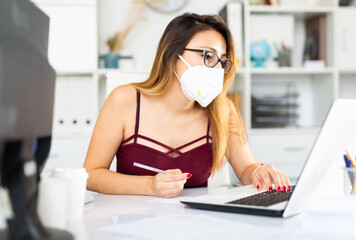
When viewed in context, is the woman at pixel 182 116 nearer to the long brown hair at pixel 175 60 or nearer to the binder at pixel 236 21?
the long brown hair at pixel 175 60

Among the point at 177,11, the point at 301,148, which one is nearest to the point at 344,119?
the point at 301,148

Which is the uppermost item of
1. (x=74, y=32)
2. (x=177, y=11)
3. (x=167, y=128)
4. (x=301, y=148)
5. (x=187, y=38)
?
(x=177, y=11)

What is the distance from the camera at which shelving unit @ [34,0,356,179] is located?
2.72 meters

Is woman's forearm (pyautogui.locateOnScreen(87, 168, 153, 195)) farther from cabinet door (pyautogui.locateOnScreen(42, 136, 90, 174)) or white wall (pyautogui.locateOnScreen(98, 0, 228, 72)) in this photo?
white wall (pyautogui.locateOnScreen(98, 0, 228, 72))

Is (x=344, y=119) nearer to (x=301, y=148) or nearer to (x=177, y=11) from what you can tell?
(x=301, y=148)

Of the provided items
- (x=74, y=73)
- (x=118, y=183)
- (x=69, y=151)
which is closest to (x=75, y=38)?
(x=74, y=73)

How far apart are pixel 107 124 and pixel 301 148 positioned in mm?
1811

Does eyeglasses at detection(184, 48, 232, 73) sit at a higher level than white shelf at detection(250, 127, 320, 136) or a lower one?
higher

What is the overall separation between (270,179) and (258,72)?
183 cm

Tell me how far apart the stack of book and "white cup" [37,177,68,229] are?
2.38m

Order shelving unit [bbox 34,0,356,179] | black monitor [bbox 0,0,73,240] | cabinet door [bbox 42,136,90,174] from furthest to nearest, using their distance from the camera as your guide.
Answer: shelving unit [bbox 34,0,356,179] < cabinet door [bbox 42,136,90,174] < black monitor [bbox 0,0,73,240]

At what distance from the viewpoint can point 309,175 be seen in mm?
738

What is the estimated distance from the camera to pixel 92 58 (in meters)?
2.73

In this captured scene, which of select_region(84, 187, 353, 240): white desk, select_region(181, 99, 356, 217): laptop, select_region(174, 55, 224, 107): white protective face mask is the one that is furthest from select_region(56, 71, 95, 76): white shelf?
select_region(181, 99, 356, 217): laptop
